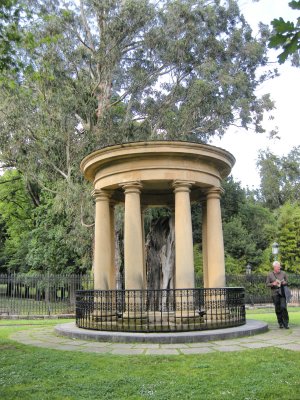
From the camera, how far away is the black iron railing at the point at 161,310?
1022 cm

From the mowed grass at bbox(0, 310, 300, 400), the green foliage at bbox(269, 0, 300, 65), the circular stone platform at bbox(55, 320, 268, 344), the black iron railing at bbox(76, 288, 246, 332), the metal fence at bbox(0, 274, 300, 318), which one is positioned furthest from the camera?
the metal fence at bbox(0, 274, 300, 318)

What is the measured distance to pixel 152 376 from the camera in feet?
19.5

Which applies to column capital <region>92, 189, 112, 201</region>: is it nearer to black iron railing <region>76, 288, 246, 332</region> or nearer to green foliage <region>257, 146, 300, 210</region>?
black iron railing <region>76, 288, 246, 332</region>

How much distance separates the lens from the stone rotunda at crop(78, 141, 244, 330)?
10.8 meters

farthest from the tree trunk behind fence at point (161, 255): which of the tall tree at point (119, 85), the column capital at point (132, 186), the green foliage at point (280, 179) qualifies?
the green foliage at point (280, 179)

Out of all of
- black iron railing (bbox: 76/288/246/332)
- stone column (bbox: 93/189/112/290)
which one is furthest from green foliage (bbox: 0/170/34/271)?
black iron railing (bbox: 76/288/246/332)

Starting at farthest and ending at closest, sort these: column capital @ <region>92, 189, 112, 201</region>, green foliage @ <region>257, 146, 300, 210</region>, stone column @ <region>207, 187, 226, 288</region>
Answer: green foliage @ <region>257, 146, 300, 210</region> → column capital @ <region>92, 189, 112, 201</region> → stone column @ <region>207, 187, 226, 288</region>

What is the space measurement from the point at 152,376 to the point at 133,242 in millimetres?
5189

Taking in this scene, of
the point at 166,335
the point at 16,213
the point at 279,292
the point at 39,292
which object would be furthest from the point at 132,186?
the point at 16,213

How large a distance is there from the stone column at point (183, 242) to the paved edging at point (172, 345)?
6.71 ft

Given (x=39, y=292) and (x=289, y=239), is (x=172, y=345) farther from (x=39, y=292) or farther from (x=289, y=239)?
(x=289, y=239)

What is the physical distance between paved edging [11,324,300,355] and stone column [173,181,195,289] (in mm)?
2044

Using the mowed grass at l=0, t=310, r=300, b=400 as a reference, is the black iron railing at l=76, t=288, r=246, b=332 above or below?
above

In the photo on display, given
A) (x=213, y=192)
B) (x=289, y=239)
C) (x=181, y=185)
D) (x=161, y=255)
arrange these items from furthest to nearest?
(x=289, y=239)
(x=161, y=255)
(x=213, y=192)
(x=181, y=185)
